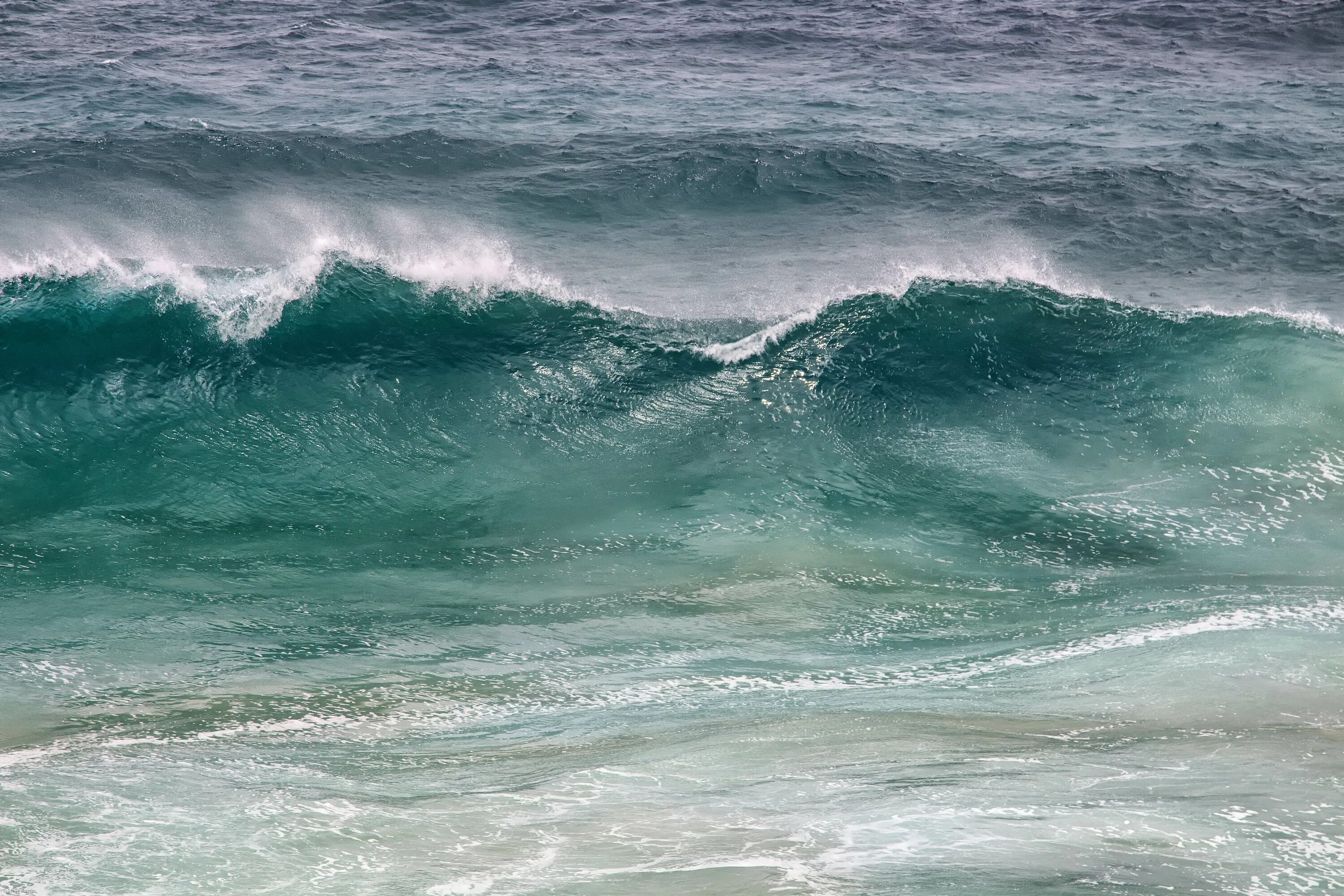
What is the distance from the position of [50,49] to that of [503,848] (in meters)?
25.0

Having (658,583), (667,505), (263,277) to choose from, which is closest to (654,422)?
(667,505)

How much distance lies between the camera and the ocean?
608 cm

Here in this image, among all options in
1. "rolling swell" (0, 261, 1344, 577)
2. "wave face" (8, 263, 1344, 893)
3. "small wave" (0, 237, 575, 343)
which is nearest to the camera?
"wave face" (8, 263, 1344, 893)

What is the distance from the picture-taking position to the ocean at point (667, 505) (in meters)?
6.08

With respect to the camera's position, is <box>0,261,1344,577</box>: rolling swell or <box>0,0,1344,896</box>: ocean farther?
<box>0,261,1344,577</box>: rolling swell

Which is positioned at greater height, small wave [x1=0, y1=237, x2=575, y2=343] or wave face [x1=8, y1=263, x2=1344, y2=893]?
small wave [x1=0, y1=237, x2=575, y2=343]

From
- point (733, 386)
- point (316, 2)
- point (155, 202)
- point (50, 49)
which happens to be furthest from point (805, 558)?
point (316, 2)

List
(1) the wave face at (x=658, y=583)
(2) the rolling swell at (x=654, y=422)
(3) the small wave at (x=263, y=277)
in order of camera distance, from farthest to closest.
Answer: (3) the small wave at (x=263, y=277) < (2) the rolling swell at (x=654, y=422) < (1) the wave face at (x=658, y=583)

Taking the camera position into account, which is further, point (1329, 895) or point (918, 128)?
point (918, 128)

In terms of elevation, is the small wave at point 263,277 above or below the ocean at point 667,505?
above

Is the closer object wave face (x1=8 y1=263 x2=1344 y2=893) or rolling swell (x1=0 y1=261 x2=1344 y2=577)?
wave face (x1=8 y1=263 x2=1344 y2=893)

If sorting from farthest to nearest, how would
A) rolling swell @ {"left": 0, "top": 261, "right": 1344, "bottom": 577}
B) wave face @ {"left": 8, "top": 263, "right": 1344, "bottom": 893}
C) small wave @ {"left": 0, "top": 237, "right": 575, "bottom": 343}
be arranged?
small wave @ {"left": 0, "top": 237, "right": 575, "bottom": 343} < rolling swell @ {"left": 0, "top": 261, "right": 1344, "bottom": 577} < wave face @ {"left": 8, "top": 263, "right": 1344, "bottom": 893}

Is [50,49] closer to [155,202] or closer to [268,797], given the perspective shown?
[155,202]

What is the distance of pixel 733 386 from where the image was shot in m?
11.7
